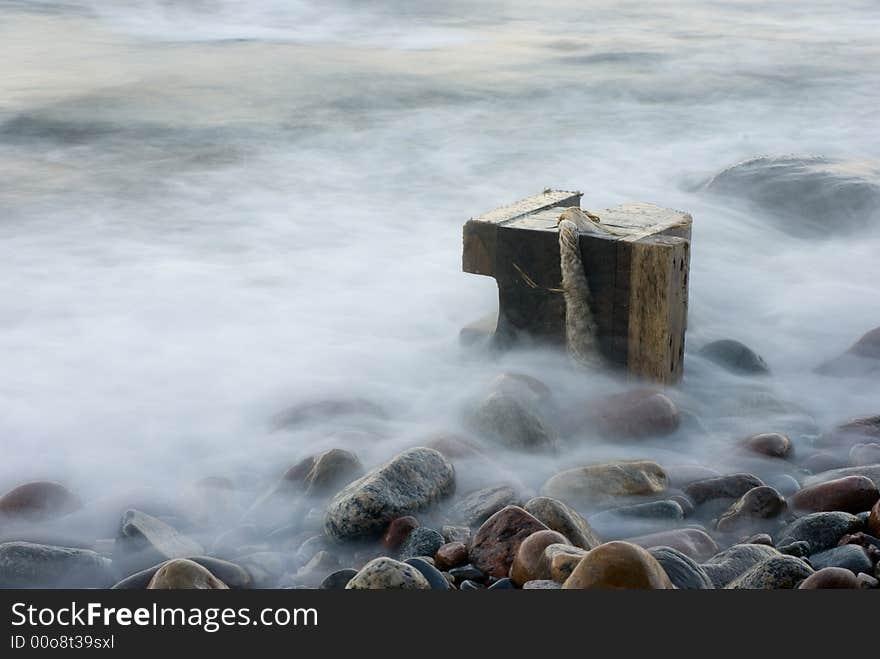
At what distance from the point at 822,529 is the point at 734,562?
363 millimetres

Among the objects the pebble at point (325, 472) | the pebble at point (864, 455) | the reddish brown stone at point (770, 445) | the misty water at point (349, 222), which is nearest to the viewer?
the pebble at point (325, 472)

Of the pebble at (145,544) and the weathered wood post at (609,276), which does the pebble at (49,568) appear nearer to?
the pebble at (145,544)

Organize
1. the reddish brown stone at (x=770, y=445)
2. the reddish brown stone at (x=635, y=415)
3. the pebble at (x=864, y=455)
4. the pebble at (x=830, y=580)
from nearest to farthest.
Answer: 1. the pebble at (x=830, y=580)
2. the pebble at (x=864, y=455)
3. the reddish brown stone at (x=770, y=445)
4. the reddish brown stone at (x=635, y=415)

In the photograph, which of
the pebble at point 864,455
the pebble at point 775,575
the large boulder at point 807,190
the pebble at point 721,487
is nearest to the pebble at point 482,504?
the pebble at point 721,487

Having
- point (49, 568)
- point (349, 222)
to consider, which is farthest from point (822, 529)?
point (349, 222)

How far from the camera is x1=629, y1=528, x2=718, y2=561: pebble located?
313 cm

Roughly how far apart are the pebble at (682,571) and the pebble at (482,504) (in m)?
0.67

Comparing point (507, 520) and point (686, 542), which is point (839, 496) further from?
point (507, 520)

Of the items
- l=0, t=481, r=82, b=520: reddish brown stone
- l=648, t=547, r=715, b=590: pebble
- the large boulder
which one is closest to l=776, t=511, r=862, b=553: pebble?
l=648, t=547, r=715, b=590: pebble

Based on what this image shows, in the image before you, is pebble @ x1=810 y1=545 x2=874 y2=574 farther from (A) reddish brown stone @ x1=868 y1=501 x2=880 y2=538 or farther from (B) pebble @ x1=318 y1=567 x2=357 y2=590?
(B) pebble @ x1=318 y1=567 x2=357 y2=590

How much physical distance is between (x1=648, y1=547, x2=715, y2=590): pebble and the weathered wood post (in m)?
1.44

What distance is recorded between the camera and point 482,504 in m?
3.46

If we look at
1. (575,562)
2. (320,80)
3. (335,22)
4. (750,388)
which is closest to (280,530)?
(575,562)

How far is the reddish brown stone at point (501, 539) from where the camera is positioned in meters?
2.95
